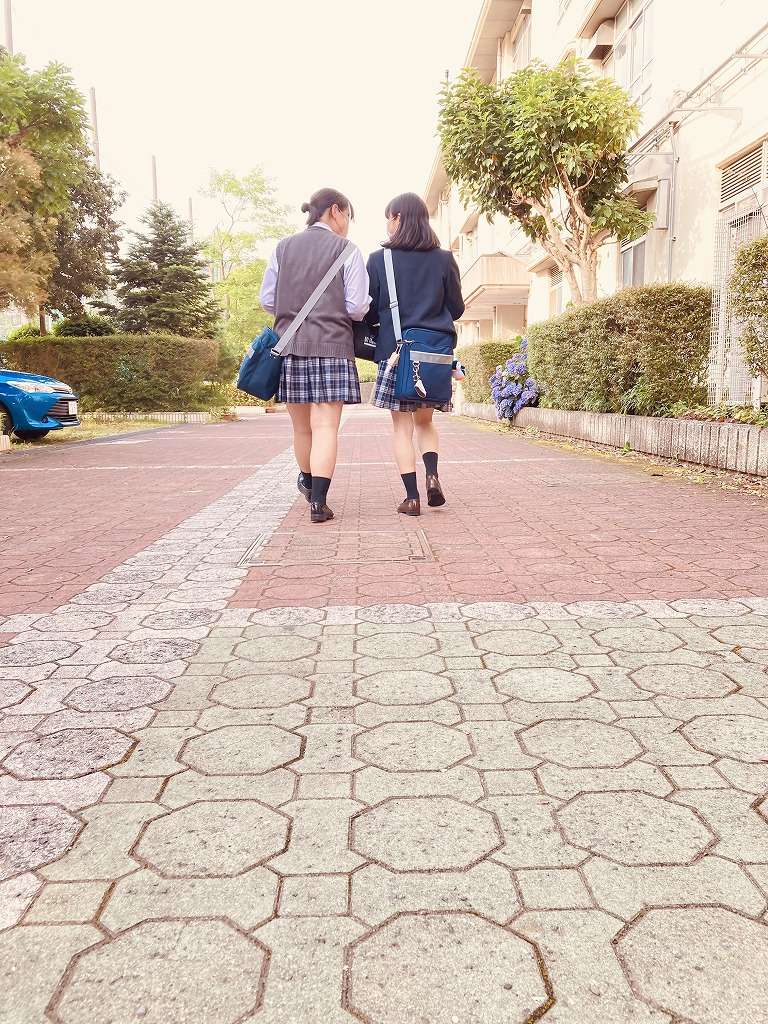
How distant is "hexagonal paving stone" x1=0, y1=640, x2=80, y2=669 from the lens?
293cm

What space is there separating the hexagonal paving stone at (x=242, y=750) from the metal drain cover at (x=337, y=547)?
6.92 ft

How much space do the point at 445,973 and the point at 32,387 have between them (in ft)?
41.5

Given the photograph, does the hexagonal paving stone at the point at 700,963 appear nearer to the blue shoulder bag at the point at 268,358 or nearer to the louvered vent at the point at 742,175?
the blue shoulder bag at the point at 268,358

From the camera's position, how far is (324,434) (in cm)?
537

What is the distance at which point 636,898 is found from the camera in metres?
1.56

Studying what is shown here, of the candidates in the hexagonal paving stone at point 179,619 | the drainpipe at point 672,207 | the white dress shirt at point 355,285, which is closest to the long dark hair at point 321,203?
the white dress shirt at point 355,285

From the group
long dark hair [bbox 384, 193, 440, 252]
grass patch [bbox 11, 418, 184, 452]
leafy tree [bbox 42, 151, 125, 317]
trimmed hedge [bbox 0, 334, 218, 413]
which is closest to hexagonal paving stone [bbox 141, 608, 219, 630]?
long dark hair [bbox 384, 193, 440, 252]

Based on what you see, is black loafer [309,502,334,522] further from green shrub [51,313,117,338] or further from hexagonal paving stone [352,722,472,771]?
green shrub [51,313,117,338]

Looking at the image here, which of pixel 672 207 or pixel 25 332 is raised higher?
pixel 672 207

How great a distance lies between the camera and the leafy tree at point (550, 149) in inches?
499

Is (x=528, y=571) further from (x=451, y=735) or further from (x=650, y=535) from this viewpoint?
(x=451, y=735)

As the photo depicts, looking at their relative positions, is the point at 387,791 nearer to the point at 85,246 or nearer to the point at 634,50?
the point at 634,50

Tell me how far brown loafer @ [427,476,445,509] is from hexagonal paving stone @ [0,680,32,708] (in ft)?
12.2

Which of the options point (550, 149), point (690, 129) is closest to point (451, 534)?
point (550, 149)
